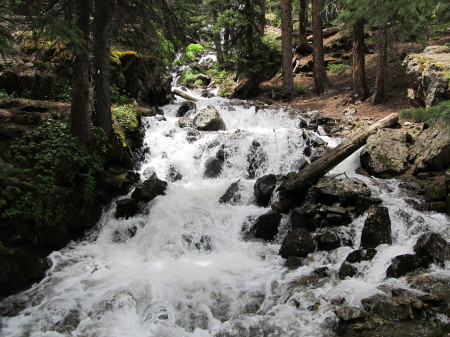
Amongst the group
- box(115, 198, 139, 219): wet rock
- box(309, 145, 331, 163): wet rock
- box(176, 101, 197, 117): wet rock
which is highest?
box(176, 101, 197, 117): wet rock

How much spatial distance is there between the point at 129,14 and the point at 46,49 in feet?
17.5

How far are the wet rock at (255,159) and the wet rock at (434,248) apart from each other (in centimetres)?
669

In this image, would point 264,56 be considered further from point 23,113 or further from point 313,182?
point 23,113

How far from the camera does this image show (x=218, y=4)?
20.1 metres

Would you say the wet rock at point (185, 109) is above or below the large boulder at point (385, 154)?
above

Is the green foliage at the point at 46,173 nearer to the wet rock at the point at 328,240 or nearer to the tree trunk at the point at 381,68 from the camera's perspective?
the wet rock at the point at 328,240

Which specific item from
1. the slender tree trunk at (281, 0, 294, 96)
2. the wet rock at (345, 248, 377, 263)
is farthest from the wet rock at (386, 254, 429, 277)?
the slender tree trunk at (281, 0, 294, 96)

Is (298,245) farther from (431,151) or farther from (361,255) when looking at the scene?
(431,151)

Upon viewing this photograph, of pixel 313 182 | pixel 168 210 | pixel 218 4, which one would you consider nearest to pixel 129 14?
pixel 168 210

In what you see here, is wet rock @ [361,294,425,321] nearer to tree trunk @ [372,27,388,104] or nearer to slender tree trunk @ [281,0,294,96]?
tree trunk @ [372,27,388,104]

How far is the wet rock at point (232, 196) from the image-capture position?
10.4m

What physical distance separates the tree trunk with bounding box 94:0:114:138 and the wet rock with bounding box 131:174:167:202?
1948 millimetres

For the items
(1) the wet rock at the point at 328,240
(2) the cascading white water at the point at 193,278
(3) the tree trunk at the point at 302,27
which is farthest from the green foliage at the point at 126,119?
(3) the tree trunk at the point at 302,27

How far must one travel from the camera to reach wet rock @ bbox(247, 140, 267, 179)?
12.7 metres
